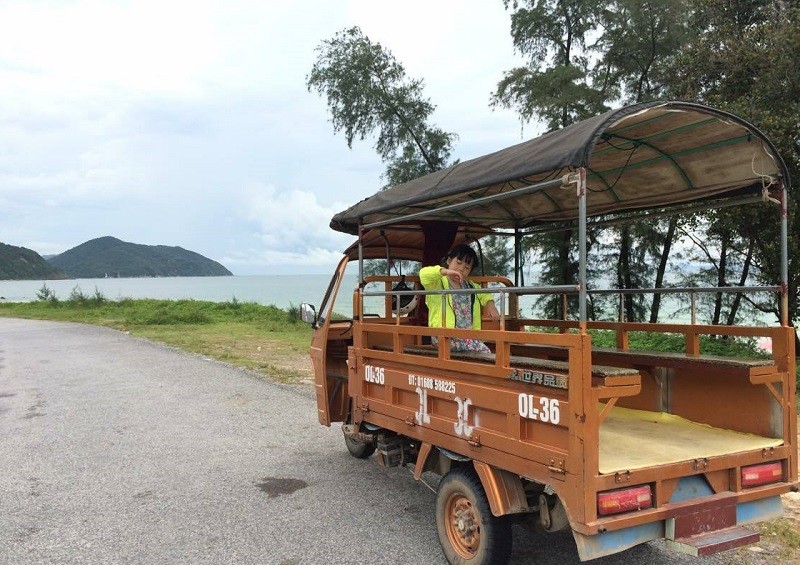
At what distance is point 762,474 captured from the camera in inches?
136

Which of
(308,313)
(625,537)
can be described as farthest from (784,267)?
(308,313)

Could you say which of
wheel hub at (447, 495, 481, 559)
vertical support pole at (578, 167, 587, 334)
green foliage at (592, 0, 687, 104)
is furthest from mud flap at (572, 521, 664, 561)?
green foliage at (592, 0, 687, 104)

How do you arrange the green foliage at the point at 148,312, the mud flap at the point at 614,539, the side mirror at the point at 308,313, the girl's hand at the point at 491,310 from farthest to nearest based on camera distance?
the green foliage at the point at 148,312, the side mirror at the point at 308,313, the girl's hand at the point at 491,310, the mud flap at the point at 614,539

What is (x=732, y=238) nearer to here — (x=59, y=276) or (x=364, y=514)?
(x=364, y=514)

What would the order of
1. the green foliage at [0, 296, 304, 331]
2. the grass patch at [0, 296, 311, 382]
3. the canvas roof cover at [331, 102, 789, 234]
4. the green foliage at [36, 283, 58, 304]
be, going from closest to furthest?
the canvas roof cover at [331, 102, 789, 234]
the grass patch at [0, 296, 311, 382]
the green foliage at [0, 296, 304, 331]
the green foliage at [36, 283, 58, 304]

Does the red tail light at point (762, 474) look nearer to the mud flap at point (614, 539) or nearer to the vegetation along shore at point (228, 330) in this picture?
the mud flap at point (614, 539)

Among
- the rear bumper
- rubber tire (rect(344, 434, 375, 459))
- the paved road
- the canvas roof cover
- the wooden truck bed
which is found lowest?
the paved road

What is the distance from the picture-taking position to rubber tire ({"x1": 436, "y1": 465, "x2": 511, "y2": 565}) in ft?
11.3

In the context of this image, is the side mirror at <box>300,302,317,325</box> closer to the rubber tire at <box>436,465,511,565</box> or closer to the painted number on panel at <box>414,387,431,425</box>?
the painted number on panel at <box>414,387,431,425</box>

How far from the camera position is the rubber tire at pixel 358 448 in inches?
235

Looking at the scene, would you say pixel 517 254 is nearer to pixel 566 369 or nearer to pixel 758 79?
pixel 566 369

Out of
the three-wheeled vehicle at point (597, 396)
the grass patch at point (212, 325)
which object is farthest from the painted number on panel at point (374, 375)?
the grass patch at point (212, 325)

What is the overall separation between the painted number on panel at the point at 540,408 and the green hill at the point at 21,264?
10418cm

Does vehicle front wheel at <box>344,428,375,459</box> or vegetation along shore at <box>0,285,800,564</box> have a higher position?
vegetation along shore at <box>0,285,800,564</box>
